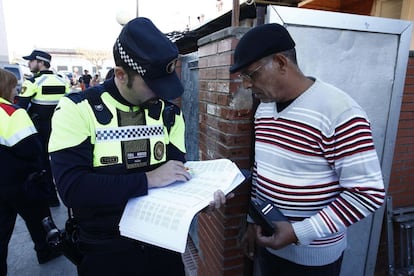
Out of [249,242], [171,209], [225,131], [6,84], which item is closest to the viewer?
[171,209]

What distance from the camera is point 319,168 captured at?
131 cm

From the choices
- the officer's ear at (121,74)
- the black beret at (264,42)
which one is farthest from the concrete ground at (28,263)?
the black beret at (264,42)

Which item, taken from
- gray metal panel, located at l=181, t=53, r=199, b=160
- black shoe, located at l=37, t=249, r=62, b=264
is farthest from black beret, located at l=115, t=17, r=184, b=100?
black shoe, located at l=37, t=249, r=62, b=264

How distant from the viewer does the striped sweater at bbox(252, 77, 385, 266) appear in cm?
118

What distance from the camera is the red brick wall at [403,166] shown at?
235cm

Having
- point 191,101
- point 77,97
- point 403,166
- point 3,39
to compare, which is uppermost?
point 3,39

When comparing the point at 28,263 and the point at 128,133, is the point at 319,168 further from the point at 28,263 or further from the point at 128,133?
the point at 28,263

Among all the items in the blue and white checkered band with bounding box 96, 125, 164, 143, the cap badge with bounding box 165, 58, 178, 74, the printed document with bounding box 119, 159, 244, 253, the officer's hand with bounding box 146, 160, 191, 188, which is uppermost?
the cap badge with bounding box 165, 58, 178, 74

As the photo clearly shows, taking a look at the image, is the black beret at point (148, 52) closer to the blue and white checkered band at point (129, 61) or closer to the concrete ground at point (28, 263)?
the blue and white checkered band at point (129, 61)

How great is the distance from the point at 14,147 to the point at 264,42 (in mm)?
2214

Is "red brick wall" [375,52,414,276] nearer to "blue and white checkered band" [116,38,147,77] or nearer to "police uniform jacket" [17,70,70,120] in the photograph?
"blue and white checkered band" [116,38,147,77]

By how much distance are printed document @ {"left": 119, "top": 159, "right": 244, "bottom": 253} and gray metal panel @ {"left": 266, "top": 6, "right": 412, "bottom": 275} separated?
3.23ft

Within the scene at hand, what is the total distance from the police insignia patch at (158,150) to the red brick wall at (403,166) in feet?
6.72

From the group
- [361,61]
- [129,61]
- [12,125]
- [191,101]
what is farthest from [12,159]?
[361,61]
